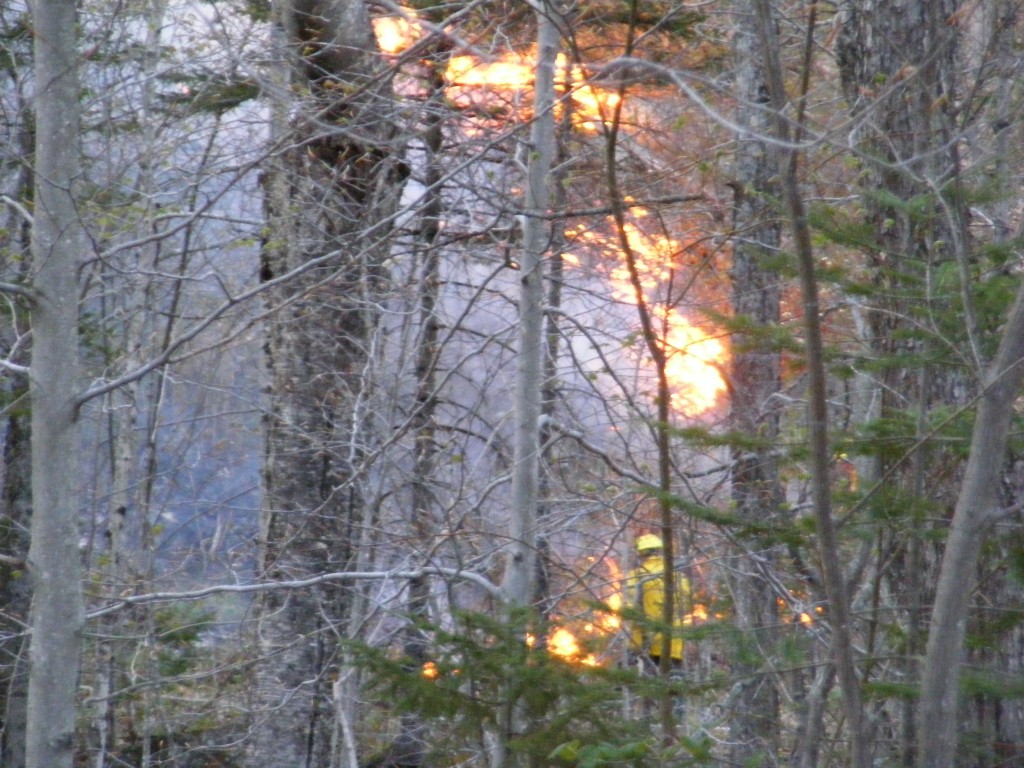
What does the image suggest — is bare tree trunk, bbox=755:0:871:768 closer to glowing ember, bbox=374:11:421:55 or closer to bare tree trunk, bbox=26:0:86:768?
bare tree trunk, bbox=26:0:86:768

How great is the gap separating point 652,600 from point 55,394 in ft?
19.5

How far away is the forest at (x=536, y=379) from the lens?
362 centimetres

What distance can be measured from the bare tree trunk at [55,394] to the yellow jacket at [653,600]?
8.54 ft

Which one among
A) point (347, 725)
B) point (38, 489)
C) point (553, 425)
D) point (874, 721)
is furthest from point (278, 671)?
point (874, 721)

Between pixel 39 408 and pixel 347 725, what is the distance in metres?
2.34

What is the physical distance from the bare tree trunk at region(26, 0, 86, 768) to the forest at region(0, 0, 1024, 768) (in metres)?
0.02

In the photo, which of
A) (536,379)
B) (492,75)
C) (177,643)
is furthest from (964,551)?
(177,643)

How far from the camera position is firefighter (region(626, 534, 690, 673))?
14.6 feet

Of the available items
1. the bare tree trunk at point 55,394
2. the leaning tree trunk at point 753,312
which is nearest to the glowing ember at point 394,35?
the leaning tree trunk at point 753,312

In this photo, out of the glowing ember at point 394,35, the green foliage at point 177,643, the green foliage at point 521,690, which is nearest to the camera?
the green foliage at point 521,690

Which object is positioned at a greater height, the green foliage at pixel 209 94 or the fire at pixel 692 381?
the green foliage at pixel 209 94

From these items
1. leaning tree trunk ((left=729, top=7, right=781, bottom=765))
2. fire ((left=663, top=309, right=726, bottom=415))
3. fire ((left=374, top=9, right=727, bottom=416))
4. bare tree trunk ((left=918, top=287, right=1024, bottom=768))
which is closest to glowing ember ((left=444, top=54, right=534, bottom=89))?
fire ((left=374, top=9, right=727, bottom=416))

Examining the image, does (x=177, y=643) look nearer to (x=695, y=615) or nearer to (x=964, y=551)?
(x=695, y=615)

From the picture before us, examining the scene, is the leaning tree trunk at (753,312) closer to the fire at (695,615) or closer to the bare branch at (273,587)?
the fire at (695,615)
